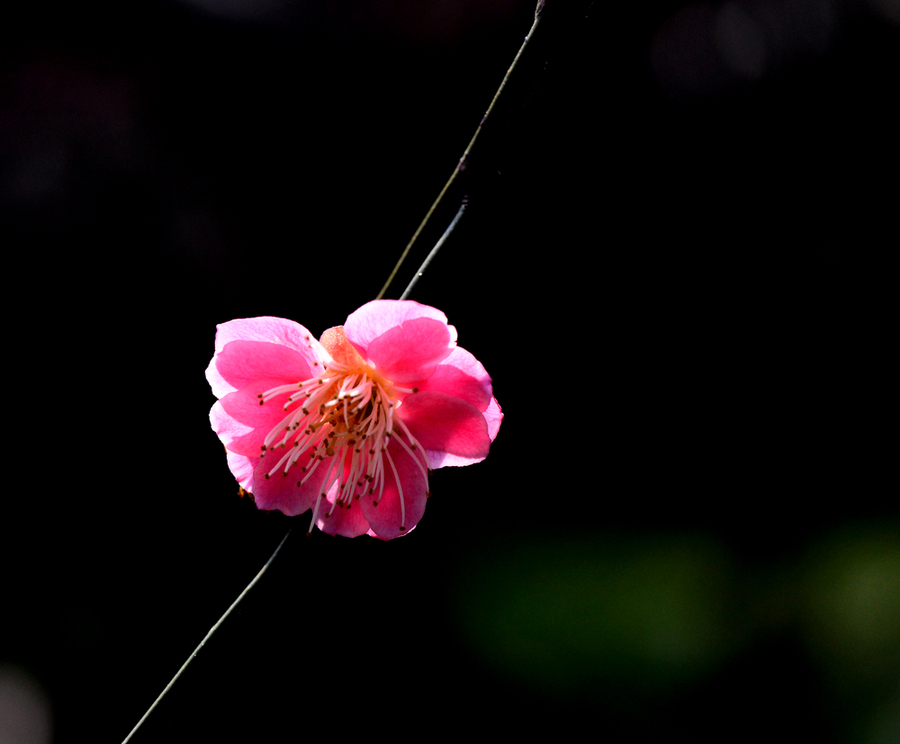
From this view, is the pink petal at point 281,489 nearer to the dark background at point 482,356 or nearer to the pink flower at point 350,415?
the pink flower at point 350,415

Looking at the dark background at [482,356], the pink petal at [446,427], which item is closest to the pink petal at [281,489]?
the pink petal at [446,427]

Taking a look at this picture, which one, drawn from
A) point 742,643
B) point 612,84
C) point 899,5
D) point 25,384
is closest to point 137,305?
point 25,384

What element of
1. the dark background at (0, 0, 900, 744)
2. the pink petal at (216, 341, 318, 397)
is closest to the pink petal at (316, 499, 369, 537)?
the pink petal at (216, 341, 318, 397)

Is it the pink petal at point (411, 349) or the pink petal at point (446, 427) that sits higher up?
the pink petal at point (411, 349)

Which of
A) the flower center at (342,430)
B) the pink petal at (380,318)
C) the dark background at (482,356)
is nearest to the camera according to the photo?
the pink petal at (380,318)

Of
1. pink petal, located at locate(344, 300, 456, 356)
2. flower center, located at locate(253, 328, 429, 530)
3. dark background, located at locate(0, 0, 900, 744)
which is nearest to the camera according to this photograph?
pink petal, located at locate(344, 300, 456, 356)

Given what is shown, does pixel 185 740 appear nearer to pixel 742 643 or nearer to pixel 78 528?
pixel 78 528

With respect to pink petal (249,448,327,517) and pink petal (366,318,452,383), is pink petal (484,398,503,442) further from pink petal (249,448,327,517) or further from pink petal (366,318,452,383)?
pink petal (249,448,327,517)

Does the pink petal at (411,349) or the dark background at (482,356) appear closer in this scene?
the pink petal at (411,349)
